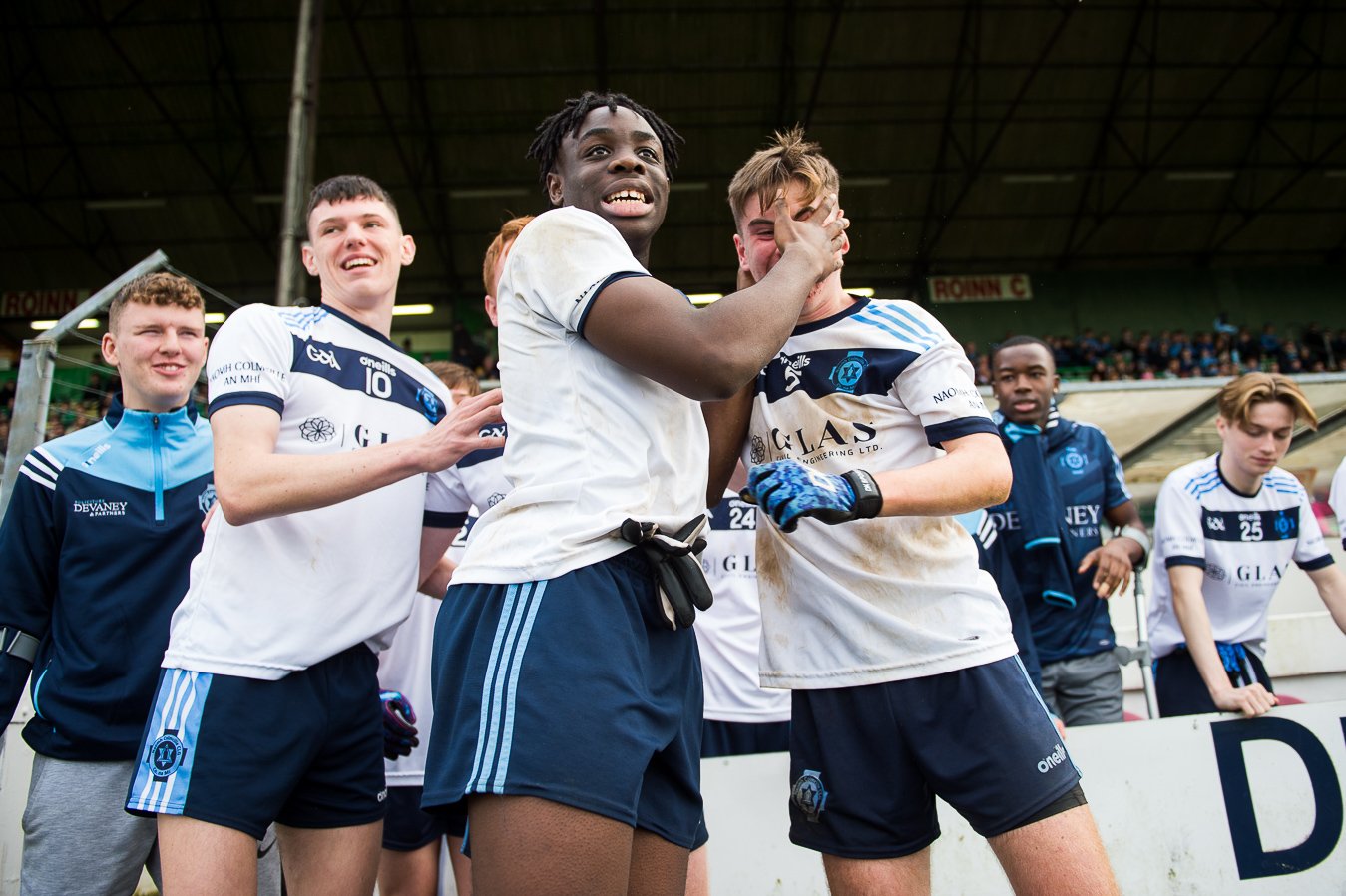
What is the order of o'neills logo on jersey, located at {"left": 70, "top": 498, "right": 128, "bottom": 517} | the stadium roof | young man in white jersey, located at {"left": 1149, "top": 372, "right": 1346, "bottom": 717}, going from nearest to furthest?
o'neills logo on jersey, located at {"left": 70, "top": 498, "right": 128, "bottom": 517}, young man in white jersey, located at {"left": 1149, "top": 372, "right": 1346, "bottom": 717}, the stadium roof

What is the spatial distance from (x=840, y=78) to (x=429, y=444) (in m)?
19.8

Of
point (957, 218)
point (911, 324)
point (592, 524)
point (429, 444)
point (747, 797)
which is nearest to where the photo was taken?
point (592, 524)

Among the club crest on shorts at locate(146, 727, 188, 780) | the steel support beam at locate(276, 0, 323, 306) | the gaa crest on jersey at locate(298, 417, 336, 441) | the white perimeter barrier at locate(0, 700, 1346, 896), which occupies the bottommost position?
the white perimeter barrier at locate(0, 700, 1346, 896)

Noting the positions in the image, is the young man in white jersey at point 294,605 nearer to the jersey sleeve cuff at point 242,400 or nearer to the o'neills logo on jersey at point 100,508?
the jersey sleeve cuff at point 242,400

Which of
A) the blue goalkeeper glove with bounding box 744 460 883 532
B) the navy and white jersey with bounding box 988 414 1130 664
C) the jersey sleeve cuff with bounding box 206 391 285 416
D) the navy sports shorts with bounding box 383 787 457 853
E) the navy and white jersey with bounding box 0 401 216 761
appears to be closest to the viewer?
the blue goalkeeper glove with bounding box 744 460 883 532

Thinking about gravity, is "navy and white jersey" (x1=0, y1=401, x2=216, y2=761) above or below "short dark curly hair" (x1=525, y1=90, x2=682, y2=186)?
below

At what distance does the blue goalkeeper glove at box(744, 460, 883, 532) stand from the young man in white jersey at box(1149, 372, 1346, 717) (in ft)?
10.7

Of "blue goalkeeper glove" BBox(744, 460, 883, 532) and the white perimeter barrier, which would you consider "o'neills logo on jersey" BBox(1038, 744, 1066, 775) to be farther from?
the white perimeter barrier

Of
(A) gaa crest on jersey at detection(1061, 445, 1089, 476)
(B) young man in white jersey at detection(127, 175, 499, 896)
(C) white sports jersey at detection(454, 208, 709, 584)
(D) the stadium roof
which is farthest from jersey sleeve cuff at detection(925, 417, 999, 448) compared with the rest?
(D) the stadium roof

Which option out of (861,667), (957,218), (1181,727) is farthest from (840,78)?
(861,667)

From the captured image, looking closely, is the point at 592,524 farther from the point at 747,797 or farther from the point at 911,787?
the point at 747,797

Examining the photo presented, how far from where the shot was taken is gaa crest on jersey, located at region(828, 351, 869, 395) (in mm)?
2391

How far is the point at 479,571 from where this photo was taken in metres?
1.74

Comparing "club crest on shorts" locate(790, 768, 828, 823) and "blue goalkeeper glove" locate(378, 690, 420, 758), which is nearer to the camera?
"club crest on shorts" locate(790, 768, 828, 823)
